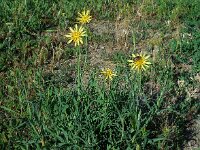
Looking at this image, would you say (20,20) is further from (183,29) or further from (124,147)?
(124,147)

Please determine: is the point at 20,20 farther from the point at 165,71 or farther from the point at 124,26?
the point at 165,71

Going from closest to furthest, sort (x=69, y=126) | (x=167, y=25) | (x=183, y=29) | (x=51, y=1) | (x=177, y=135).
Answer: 1. (x=69, y=126)
2. (x=177, y=135)
3. (x=183, y=29)
4. (x=167, y=25)
5. (x=51, y=1)

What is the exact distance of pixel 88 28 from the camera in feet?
18.2

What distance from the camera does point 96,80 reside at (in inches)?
144

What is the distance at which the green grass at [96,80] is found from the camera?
3352 millimetres

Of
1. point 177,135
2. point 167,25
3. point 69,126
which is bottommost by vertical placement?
point 177,135

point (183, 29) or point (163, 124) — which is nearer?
point (163, 124)

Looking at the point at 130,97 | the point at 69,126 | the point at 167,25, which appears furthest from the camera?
the point at 167,25

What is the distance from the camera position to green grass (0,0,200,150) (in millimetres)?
3352

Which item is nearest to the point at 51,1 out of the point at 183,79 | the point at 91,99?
the point at 183,79

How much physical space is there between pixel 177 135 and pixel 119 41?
1.86 m

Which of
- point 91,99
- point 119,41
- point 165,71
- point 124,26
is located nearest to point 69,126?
point 91,99

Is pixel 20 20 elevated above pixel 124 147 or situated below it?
above

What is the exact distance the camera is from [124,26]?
562 centimetres
